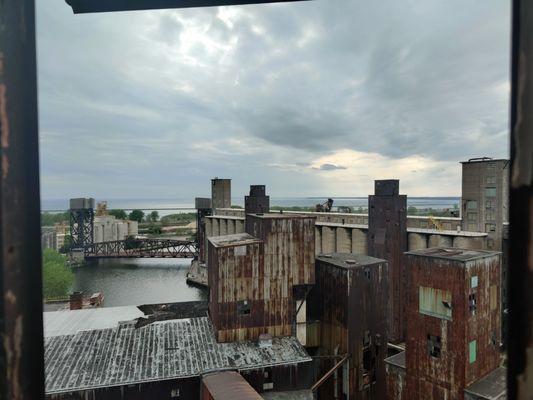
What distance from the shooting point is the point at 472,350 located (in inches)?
454

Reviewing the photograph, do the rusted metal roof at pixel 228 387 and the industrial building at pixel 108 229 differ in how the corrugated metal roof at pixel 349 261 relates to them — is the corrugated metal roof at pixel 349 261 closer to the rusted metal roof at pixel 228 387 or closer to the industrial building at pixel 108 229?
the rusted metal roof at pixel 228 387

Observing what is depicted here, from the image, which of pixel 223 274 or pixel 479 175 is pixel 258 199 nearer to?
pixel 223 274

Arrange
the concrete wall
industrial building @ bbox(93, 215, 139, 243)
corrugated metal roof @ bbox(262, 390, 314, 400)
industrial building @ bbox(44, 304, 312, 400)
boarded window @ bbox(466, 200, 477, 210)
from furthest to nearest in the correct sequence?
industrial building @ bbox(93, 215, 139, 243)
boarded window @ bbox(466, 200, 477, 210)
the concrete wall
corrugated metal roof @ bbox(262, 390, 314, 400)
industrial building @ bbox(44, 304, 312, 400)

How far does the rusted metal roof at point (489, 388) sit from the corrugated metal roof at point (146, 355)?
5911 millimetres

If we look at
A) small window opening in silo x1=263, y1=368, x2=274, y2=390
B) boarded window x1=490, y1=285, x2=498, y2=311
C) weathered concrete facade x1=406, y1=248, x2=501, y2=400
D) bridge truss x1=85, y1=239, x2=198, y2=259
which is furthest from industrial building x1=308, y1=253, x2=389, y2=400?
bridge truss x1=85, y1=239, x2=198, y2=259

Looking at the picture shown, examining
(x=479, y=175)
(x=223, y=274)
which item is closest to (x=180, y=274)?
A: (x=223, y=274)

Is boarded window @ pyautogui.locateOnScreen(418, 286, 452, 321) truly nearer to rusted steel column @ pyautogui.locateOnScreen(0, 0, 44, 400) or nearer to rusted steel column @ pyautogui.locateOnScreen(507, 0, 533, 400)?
rusted steel column @ pyautogui.locateOnScreen(507, 0, 533, 400)

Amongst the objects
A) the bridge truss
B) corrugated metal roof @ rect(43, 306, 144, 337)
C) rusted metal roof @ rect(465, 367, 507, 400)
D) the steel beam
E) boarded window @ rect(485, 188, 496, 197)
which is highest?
the steel beam

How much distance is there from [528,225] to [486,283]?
13.9m

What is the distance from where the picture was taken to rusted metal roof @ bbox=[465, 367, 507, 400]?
35.3 ft

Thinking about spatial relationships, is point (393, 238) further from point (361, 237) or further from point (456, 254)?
point (456, 254)

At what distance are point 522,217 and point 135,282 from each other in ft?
161

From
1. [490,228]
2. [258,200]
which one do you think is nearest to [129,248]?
[258,200]

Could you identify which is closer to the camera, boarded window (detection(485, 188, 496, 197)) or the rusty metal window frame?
the rusty metal window frame
